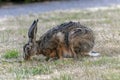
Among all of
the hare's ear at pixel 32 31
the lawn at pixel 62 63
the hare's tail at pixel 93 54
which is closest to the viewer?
the lawn at pixel 62 63

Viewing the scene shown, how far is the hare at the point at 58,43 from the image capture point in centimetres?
898

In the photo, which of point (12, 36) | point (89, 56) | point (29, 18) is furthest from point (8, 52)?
point (29, 18)

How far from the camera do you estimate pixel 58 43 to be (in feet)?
29.8

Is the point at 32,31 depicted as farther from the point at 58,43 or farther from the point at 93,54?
the point at 93,54

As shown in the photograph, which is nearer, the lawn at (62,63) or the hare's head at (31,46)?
the lawn at (62,63)

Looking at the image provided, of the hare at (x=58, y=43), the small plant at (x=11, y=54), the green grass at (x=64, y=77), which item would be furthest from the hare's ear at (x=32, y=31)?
the green grass at (x=64, y=77)

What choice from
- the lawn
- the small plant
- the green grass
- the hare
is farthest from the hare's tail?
the green grass

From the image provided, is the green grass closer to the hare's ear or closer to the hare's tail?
the hare's ear

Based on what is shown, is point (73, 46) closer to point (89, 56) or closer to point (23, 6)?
point (89, 56)

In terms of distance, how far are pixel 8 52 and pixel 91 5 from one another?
13012mm

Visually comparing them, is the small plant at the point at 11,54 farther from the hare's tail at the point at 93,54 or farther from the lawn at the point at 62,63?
the hare's tail at the point at 93,54

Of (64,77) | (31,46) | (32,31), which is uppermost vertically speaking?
(32,31)

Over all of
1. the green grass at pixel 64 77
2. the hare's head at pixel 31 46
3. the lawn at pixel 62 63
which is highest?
the hare's head at pixel 31 46

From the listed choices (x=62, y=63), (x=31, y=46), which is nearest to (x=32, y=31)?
(x=31, y=46)
